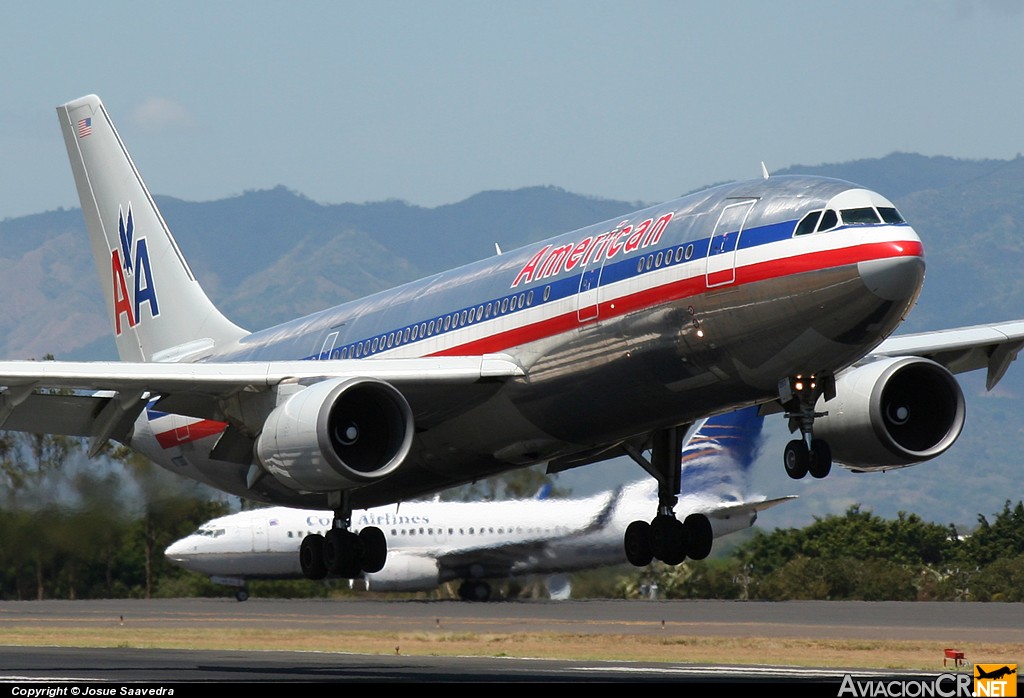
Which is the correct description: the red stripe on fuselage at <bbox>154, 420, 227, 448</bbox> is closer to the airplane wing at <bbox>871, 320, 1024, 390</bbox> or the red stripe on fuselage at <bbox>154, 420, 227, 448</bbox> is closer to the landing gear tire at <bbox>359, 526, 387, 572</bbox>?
the landing gear tire at <bbox>359, 526, 387, 572</bbox>

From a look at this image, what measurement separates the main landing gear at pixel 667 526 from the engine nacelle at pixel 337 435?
468 centimetres

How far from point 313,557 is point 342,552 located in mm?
635

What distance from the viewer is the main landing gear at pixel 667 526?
28391 mm

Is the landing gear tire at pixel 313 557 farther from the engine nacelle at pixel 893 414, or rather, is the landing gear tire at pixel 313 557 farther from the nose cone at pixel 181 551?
the nose cone at pixel 181 551

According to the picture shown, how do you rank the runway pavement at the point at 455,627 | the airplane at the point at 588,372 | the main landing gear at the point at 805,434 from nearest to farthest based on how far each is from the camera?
1. the airplane at the point at 588,372
2. the main landing gear at the point at 805,434
3. the runway pavement at the point at 455,627

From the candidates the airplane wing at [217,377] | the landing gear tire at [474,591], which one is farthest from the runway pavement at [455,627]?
the airplane wing at [217,377]

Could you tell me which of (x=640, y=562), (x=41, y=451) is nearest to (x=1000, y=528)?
(x=41, y=451)

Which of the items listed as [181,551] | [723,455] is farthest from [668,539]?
[181,551]

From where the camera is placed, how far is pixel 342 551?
93.5 ft

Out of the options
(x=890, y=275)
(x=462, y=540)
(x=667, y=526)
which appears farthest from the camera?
(x=462, y=540)

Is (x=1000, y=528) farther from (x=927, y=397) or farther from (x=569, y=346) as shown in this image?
(x=569, y=346)

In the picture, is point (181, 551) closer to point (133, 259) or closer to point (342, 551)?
point (133, 259)

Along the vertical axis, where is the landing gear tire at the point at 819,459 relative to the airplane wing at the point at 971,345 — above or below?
below

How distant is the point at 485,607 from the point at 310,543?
31.2 meters
